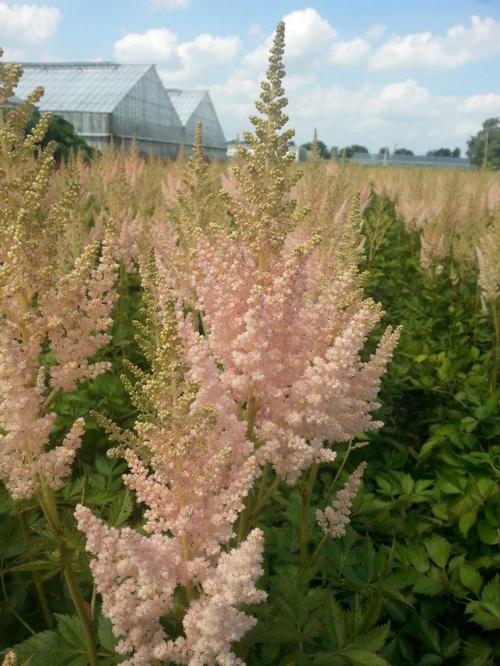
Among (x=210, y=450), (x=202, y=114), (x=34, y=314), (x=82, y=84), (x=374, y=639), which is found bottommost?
(x=374, y=639)

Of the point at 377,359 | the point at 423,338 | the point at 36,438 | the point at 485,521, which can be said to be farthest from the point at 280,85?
the point at 423,338

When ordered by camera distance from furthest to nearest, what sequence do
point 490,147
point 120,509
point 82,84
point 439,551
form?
1. point 490,147
2. point 82,84
3. point 439,551
4. point 120,509

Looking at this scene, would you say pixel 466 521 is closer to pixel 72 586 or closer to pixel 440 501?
pixel 440 501

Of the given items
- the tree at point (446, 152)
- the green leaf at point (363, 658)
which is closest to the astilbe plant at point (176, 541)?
the green leaf at point (363, 658)

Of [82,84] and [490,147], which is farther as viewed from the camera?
[490,147]

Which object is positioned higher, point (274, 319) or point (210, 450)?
point (274, 319)

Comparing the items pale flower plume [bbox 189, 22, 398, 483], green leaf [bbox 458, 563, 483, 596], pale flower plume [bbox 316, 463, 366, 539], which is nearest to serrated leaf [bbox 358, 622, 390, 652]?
pale flower plume [bbox 316, 463, 366, 539]

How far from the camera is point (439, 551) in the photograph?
283cm

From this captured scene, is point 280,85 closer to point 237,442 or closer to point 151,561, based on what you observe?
point 237,442

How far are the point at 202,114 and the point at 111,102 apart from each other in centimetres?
1572

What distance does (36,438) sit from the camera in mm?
1649

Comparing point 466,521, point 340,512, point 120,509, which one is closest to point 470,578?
point 466,521

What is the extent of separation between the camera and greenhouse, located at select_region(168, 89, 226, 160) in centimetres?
4406

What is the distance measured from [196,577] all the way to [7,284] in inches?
37.9
